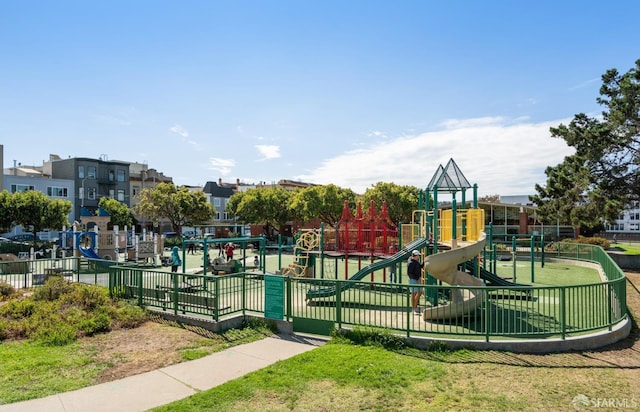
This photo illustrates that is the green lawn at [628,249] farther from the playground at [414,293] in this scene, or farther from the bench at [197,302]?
the bench at [197,302]

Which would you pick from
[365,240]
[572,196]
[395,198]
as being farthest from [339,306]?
[395,198]

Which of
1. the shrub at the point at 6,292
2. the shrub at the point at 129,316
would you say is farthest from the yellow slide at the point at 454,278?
the shrub at the point at 6,292

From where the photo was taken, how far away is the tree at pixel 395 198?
45.2 m

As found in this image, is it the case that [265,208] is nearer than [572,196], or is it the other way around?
[572,196]

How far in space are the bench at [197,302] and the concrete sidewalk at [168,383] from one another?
1.80 meters

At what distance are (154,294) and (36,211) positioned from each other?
30.1 m

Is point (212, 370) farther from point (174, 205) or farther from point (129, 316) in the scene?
point (174, 205)

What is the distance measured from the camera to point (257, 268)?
80.6 feet

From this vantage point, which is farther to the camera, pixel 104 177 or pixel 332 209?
pixel 104 177

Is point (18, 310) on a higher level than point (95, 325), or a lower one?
higher

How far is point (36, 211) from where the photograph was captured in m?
35.7

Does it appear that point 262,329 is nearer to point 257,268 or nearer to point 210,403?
point 210,403

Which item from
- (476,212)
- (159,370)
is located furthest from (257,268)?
(159,370)

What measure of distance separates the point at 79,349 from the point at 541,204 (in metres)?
30.0
